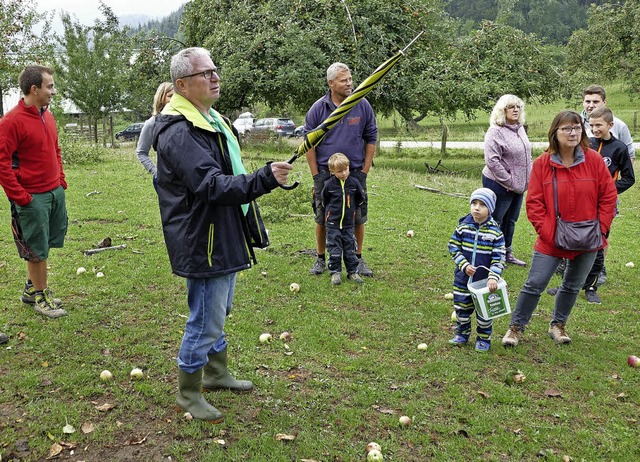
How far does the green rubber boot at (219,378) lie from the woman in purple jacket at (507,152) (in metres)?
4.40

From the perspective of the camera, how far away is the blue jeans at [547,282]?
5129 mm

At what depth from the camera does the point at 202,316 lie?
3.76 m

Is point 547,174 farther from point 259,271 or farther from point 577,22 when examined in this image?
point 577,22

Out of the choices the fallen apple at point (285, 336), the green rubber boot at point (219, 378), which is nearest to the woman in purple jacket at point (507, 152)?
the fallen apple at point (285, 336)

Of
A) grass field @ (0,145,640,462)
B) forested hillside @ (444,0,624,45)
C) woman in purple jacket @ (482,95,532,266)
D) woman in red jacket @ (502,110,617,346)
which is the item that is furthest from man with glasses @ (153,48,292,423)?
forested hillside @ (444,0,624,45)

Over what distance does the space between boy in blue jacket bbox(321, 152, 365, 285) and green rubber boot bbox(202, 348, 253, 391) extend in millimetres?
2648

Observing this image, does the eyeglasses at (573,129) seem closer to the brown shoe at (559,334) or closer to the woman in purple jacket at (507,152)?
the brown shoe at (559,334)

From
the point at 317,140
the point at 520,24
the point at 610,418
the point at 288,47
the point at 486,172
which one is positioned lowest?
the point at 610,418

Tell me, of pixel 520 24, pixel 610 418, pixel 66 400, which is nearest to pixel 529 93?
pixel 610 418

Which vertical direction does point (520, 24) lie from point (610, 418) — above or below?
above

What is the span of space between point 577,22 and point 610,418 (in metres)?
87.8

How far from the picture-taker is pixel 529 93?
1614 centimetres

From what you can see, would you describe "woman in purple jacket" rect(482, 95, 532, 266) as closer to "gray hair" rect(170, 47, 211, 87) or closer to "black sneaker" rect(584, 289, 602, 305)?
"black sneaker" rect(584, 289, 602, 305)

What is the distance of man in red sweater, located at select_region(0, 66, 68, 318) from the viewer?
208 inches
